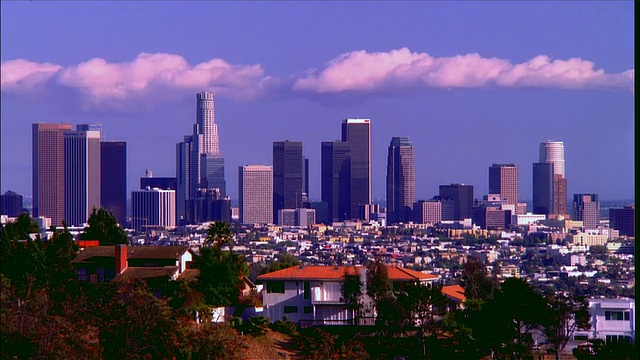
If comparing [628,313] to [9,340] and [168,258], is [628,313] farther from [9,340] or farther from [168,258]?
[9,340]

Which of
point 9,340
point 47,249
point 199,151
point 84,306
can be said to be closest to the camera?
point 9,340

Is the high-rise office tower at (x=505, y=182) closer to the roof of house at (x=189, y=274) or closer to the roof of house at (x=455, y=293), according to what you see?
the roof of house at (x=455, y=293)

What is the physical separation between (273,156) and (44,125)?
1281 inches

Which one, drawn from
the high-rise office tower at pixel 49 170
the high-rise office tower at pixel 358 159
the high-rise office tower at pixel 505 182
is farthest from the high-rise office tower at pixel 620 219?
the high-rise office tower at pixel 358 159

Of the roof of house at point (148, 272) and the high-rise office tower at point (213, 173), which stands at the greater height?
the high-rise office tower at point (213, 173)

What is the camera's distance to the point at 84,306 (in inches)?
709

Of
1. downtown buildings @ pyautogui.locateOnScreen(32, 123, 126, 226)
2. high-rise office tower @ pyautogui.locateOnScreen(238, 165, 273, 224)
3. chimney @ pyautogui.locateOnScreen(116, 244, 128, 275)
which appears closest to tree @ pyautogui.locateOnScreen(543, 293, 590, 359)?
chimney @ pyautogui.locateOnScreen(116, 244, 128, 275)

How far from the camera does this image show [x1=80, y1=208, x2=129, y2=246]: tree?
28594 millimetres

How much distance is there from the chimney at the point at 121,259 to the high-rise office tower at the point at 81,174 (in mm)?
70409

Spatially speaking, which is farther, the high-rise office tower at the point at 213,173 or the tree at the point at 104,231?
the high-rise office tower at the point at 213,173

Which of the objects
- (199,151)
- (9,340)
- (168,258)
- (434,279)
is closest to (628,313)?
(434,279)

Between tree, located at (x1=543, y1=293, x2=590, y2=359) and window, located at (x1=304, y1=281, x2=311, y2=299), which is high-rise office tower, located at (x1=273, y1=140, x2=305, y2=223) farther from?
tree, located at (x1=543, y1=293, x2=590, y2=359)

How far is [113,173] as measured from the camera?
106938 millimetres

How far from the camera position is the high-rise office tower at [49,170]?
8600 cm
